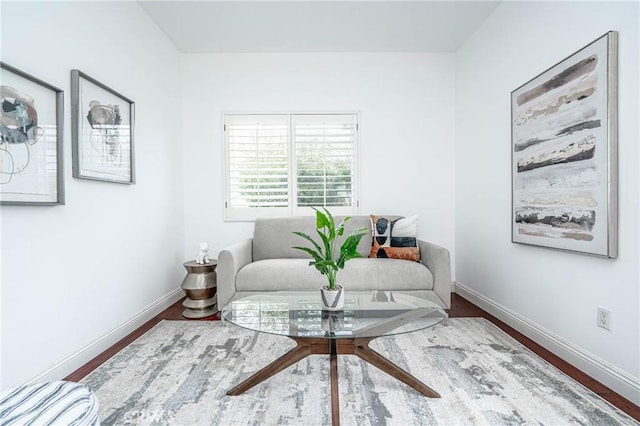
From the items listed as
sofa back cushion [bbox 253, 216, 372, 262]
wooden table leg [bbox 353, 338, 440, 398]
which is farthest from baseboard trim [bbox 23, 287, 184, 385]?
wooden table leg [bbox 353, 338, 440, 398]

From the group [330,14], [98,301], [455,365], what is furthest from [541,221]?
[98,301]

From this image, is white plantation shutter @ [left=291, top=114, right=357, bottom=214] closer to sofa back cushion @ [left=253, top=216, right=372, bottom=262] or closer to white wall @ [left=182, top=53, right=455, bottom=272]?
white wall @ [left=182, top=53, right=455, bottom=272]

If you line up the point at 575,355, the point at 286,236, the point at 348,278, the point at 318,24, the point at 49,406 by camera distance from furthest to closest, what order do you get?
the point at 286,236
the point at 318,24
the point at 348,278
the point at 575,355
the point at 49,406

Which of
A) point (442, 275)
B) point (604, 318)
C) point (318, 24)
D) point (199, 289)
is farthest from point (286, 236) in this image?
point (604, 318)

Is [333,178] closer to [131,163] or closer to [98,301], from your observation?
[131,163]

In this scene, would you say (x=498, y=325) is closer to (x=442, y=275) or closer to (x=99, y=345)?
(x=442, y=275)

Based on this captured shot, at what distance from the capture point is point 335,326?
1565 millimetres

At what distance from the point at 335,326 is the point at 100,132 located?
2097mm

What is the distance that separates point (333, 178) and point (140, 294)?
2186mm

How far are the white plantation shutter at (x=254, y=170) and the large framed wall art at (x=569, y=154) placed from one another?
2285 millimetres

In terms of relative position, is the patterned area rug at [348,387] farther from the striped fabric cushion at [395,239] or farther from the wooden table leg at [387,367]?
the striped fabric cushion at [395,239]

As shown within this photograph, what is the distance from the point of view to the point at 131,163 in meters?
2.74

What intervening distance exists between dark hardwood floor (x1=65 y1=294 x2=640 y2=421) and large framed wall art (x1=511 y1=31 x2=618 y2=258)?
69cm

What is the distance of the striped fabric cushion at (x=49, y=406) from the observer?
95 centimetres
